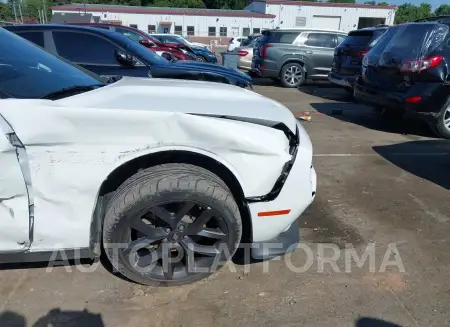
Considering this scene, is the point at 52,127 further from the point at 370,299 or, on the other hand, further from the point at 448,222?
the point at 448,222

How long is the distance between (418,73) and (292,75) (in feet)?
20.4

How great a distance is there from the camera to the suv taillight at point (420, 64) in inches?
228

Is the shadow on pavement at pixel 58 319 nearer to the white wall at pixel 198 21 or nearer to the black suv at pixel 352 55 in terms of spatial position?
the black suv at pixel 352 55

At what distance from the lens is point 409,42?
6.22 metres

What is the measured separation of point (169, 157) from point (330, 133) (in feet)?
15.6

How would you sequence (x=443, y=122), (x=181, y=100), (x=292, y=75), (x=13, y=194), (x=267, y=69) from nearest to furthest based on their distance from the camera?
(x=13, y=194) → (x=181, y=100) → (x=443, y=122) → (x=267, y=69) → (x=292, y=75)

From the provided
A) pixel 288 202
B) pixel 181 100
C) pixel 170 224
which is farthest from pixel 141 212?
pixel 288 202

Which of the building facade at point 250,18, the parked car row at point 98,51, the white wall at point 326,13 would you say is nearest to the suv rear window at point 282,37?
the parked car row at point 98,51

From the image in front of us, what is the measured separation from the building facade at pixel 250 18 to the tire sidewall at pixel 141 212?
46560 millimetres

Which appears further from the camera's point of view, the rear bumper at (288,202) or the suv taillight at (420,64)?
the suv taillight at (420,64)

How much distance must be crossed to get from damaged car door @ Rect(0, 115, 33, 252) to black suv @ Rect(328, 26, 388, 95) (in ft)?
28.5

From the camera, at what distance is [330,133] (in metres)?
6.62

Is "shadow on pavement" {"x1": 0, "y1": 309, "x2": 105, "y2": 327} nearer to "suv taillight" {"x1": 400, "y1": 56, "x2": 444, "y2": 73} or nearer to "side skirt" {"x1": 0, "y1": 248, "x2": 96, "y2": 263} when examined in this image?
"side skirt" {"x1": 0, "y1": 248, "x2": 96, "y2": 263}

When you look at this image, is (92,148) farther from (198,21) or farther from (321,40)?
(198,21)
